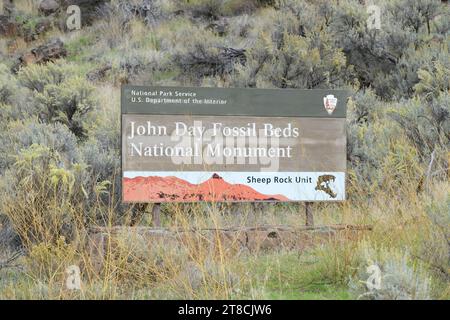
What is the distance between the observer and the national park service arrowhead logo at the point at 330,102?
8258mm

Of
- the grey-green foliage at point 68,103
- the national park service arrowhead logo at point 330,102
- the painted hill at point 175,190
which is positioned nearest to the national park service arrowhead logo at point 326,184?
the national park service arrowhead logo at point 330,102

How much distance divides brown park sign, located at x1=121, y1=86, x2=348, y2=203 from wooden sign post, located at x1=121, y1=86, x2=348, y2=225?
0.03ft

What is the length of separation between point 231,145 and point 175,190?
768 millimetres

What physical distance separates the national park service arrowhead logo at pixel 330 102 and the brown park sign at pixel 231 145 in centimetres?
1

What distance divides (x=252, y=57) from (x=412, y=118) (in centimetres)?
466

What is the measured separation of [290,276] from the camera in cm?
667

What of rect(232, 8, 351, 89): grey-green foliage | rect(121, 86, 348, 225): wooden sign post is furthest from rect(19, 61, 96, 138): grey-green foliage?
rect(121, 86, 348, 225): wooden sign post

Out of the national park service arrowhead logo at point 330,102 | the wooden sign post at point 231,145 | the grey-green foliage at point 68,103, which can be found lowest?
the wooden sign post at point 231,145

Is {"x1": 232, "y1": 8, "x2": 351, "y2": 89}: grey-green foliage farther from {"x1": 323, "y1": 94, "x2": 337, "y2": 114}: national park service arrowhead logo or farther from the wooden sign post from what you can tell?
the wooden sign post

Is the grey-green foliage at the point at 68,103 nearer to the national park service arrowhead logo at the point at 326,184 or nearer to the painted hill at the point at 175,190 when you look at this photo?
the painted hill at the point at 175,190

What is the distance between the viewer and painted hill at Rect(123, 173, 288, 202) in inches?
307

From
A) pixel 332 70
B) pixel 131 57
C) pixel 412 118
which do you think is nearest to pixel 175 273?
pixel 412 118

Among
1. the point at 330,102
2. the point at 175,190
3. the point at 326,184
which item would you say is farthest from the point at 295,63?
the point at 175,190

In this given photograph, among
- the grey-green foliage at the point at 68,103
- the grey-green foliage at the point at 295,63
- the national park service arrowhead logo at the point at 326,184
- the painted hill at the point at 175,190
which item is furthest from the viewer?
the grey-green foliage at the point at 295,63
